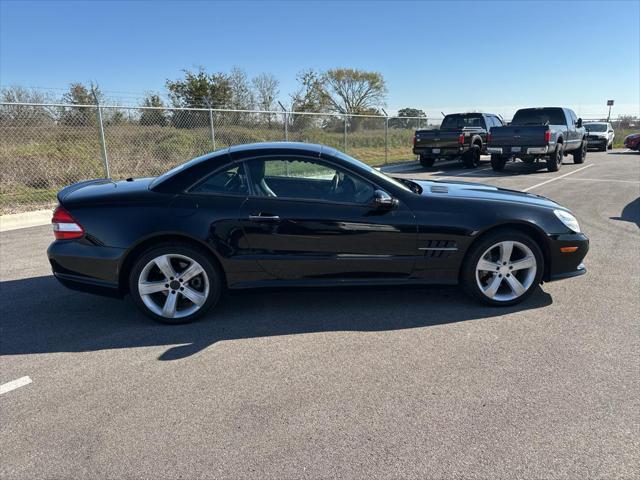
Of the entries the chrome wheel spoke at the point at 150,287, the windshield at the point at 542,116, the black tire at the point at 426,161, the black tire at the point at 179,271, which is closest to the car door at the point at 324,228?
the black tire at the point at 179,271

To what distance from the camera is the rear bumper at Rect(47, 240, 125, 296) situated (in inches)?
144

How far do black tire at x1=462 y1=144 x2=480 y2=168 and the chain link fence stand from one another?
6025 millimetres

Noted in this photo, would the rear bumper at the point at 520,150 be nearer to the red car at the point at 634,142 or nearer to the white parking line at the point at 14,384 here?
the red car at the point at 634,142

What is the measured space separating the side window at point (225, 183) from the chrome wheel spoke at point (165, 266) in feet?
2.01

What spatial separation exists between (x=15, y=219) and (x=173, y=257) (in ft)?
20.7

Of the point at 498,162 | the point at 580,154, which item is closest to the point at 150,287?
the point at 498,162

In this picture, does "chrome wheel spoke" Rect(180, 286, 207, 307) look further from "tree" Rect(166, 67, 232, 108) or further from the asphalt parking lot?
"tree" Rect(166, 67, 232, 108)

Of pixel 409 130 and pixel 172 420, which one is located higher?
pixel 409 130

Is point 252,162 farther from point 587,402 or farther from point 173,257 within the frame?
point 587,402

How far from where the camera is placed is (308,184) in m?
4.01

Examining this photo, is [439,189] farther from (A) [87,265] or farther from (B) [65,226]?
(B) [65,226]

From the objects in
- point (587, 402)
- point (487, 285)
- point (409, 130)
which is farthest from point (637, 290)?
point (409, 130)

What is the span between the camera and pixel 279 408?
268cm

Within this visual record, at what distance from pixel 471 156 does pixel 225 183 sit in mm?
14218
